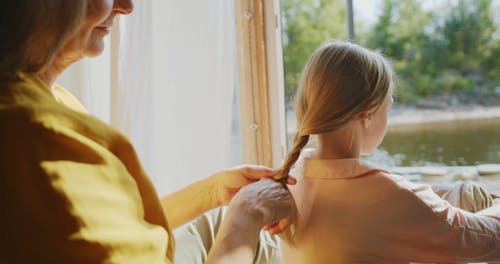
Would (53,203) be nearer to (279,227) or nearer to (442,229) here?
(279,227)

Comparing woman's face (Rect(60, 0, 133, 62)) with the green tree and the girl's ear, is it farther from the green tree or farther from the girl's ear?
the green tree

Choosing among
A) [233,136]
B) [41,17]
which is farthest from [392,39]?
[41,17]

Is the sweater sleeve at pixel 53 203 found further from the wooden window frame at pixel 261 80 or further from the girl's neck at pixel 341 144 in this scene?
the wooden window frame at pixel 261 80

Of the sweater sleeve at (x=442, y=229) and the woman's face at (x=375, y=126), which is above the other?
the woman's face at (x=375, y=126)

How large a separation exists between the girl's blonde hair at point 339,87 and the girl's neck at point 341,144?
0.03 metres

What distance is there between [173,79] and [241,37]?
1.03 ft

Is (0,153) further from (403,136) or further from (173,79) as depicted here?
(403,136)

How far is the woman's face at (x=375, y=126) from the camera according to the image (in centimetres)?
126

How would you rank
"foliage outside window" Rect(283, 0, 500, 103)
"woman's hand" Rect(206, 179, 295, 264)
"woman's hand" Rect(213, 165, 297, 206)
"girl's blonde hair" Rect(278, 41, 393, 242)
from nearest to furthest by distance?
"woman's hand" Rect(206, 179, 295, 264)
"girl's blonde hair" Rect(278, 41, 393, 242)
"woman's hand" Rect(213, 165, 297, 206)
"foliage outside window" Rect(283, 0, 500, 103)

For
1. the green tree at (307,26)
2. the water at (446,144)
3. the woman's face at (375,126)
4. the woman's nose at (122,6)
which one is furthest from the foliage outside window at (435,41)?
the woman's nose at (122,6)

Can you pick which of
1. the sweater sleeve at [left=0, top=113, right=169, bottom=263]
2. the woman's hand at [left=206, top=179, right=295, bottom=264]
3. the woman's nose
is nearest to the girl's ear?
the woman's hand at [left=206, top=179, right=295, bottom=264]

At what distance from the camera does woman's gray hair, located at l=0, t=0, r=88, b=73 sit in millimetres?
748

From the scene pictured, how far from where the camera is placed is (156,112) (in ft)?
6.98

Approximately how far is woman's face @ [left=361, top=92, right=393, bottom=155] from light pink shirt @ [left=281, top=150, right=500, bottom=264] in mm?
109
